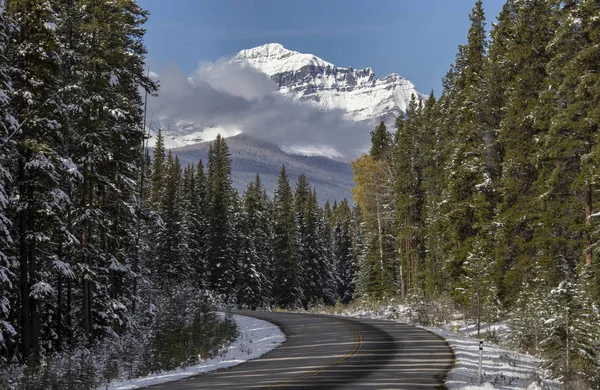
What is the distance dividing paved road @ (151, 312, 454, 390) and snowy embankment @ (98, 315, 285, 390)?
0.60 m

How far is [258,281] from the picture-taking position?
62.2m

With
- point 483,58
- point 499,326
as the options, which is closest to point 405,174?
point 483,58

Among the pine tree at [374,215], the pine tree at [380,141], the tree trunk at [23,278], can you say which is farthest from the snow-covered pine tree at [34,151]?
the pine tree at [380,141]

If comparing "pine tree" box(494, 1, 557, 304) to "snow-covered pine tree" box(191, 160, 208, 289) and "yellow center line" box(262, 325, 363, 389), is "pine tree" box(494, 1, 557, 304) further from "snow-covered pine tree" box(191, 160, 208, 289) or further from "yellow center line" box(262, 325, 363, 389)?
"snow-covered pine tree" box(191, 160, 208, 289)

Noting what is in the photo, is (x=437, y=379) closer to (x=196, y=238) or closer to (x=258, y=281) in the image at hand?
(x=258, y=281)

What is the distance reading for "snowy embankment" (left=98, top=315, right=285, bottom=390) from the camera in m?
16.1

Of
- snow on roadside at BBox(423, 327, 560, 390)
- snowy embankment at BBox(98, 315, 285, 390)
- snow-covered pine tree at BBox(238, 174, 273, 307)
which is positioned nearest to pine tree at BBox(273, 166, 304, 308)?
snow-covered pine tree at BBox(238, 174, 273, 307)

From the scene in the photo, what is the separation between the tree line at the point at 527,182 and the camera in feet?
64.2

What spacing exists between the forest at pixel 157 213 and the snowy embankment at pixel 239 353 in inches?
30.8

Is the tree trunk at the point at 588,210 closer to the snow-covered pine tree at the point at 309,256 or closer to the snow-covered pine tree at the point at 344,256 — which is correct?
the snow-covered pine tree at the point at 309,256

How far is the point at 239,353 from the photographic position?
23.3m

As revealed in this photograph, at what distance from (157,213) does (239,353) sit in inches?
420

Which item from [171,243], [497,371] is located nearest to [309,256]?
[171,243]

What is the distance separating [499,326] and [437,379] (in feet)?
49.9
